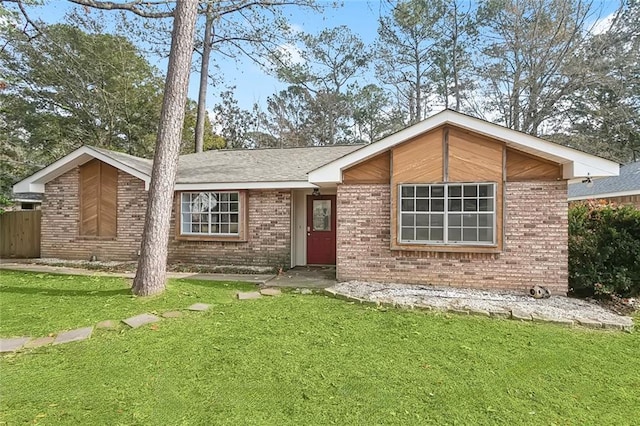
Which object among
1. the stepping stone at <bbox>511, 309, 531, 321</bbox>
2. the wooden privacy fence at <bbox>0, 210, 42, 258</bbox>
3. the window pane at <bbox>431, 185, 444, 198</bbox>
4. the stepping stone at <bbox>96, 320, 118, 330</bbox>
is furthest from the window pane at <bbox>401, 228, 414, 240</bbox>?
the wooden privacy fence at <bbox>0, 210, 42, 258</bbox>

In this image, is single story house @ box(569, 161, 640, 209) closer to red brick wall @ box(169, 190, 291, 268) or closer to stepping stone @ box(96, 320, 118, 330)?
red brick wall @ box(169, 190, 291, 268)

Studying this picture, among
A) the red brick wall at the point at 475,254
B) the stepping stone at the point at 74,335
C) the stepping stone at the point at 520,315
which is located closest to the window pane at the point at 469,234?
the red brick wall at the point at 475,254

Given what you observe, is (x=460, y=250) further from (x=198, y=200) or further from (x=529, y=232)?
(x=198, y=200)

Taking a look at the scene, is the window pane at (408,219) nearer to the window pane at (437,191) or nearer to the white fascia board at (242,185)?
the window pane at (437,191)

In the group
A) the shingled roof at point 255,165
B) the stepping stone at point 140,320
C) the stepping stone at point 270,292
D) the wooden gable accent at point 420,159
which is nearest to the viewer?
the stepping stone at point 140,320

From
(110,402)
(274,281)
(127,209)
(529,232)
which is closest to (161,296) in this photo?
(274,281)

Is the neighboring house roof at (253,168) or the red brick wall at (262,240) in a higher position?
the neighboring house roof at (253,168)

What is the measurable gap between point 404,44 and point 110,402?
2578cm

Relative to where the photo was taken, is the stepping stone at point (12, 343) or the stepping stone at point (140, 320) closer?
the stepping stone at point (12, 343)

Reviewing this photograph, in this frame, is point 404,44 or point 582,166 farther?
point 404,44

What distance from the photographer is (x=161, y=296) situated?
684 cm

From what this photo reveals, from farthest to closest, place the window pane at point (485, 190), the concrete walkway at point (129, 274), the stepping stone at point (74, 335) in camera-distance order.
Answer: the concrete walkway at point (129, 274)
the window pane at point (485, 190)
the stepping stone at point (74, 335)

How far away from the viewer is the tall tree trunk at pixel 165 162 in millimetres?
6973

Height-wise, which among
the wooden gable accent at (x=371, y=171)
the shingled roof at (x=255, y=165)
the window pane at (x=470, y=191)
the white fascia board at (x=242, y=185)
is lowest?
the window pane at (x=470, y=191)
